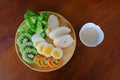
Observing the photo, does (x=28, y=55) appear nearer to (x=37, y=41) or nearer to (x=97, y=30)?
(x=37, y=41)

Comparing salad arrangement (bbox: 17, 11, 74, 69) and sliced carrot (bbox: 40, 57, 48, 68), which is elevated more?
salad arrangement (bbox: 17, 11, 74, 69)

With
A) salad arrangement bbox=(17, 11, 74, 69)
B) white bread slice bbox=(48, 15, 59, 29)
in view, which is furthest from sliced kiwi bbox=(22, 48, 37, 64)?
white bread slice bbox=(48, 15, 59, 29)

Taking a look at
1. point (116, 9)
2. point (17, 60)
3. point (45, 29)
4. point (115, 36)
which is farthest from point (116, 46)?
point (17, 60)

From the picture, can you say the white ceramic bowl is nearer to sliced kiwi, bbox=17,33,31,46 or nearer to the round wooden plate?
the round wooden plate

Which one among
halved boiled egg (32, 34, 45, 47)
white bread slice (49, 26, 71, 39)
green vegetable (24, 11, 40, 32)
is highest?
green vegetable (24, 11, 40, 32)

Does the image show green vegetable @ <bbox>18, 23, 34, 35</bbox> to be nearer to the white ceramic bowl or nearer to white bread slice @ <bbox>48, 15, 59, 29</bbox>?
white bread slice @ <bbox>48, 15, 59, 29</bbox>

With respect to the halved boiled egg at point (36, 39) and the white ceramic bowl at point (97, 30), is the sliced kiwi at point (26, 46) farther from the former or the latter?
the white ceramic bowl at point (97, 30)

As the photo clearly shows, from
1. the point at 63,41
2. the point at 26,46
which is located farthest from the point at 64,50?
the point at 26,46
